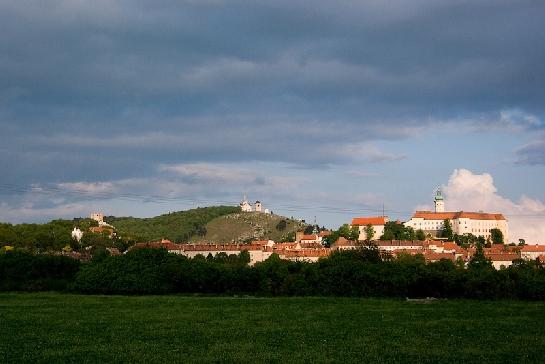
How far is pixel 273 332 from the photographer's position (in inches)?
1065

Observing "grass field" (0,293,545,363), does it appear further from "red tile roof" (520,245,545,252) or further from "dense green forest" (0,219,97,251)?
"red tile roof" (520,245,545,252)

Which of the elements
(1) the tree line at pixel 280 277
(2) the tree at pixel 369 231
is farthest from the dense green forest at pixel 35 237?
(2) the tree at pixel 369 231

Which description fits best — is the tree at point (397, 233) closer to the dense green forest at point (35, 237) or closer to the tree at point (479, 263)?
the dense green forest at point (35, 237)

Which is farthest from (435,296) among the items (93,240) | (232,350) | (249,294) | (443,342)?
(93,240)

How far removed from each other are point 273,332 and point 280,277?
81.9ft

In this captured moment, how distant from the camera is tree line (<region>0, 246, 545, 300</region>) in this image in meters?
47.6

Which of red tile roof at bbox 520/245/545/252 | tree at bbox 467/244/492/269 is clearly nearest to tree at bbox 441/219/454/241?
red tile roof at bbox 520/245/545/252

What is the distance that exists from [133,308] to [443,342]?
20.3 metres

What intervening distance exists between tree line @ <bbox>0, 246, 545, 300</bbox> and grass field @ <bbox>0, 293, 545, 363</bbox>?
5.32 m

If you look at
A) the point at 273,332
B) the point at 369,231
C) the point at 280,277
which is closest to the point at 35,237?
the point at 369,231

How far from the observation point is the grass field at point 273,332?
69.1ft

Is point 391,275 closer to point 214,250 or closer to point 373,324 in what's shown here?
point 373,324

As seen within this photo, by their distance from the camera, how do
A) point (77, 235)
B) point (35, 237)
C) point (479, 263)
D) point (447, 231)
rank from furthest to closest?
point (447, 231) < point (77, 235) < point (35, 237) < point (479, 263)

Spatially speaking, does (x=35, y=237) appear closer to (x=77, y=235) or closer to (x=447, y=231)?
(x=77, y=235)
